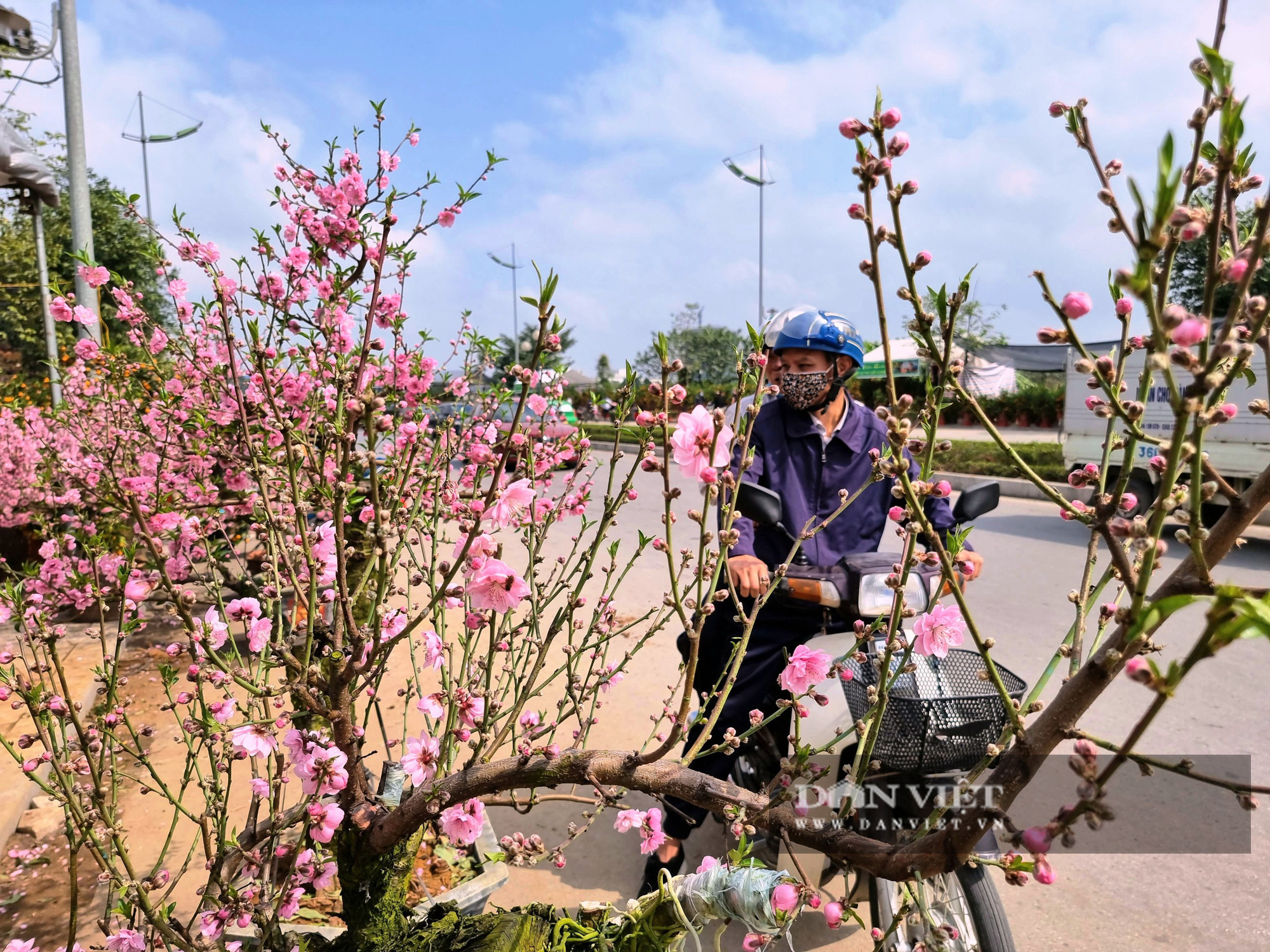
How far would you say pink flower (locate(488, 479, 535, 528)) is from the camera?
1473mm

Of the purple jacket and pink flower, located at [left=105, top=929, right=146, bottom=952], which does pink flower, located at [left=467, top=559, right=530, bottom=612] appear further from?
the purple jacket

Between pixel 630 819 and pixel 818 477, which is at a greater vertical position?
pixel 818 477

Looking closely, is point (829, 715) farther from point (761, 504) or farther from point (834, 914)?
point (834, 914)

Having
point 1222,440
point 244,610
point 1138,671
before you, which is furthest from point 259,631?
point 1222,440

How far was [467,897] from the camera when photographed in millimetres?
2285

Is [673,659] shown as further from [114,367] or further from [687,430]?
[687,430]

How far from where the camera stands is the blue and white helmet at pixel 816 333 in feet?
8.95

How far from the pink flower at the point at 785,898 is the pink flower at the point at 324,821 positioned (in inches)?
32.4

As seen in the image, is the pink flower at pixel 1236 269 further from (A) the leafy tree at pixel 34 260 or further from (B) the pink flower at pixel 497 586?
(A) the leafy tree at pixel 34 260

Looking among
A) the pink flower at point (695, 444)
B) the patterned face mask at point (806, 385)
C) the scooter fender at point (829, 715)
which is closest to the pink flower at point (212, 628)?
the pink flower at point (695, 444)

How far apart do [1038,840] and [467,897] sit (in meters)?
1.93

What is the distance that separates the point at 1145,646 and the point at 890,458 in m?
0.35

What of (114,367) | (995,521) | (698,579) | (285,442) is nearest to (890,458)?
(698,579)

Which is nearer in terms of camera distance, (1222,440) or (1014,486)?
(1222,440)
